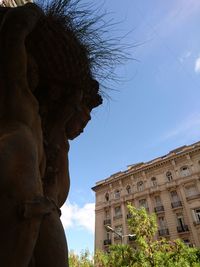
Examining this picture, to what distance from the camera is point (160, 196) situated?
26984mm

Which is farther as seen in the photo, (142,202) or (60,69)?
(142,202)

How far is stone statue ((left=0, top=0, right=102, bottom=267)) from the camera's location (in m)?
0.90

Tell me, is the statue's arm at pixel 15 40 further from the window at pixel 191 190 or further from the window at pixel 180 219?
the window at pixel 191 190

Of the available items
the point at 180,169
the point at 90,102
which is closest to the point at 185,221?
the point at 180,169

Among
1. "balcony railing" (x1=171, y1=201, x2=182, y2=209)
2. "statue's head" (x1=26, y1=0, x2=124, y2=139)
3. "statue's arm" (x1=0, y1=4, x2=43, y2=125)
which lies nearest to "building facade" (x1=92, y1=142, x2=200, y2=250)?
"balcony railing" (x1=171, y1=201, x2=182, y2=209)

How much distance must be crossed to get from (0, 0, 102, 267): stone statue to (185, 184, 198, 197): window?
25.1 metres

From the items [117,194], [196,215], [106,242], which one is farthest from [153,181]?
[106,242]

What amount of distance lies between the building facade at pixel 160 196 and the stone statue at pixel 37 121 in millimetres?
23141

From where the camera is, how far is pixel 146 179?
2872cm

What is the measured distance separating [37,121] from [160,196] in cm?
2716

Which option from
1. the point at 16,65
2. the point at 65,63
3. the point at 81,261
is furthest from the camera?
the point at 81,261

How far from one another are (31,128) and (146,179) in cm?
2838

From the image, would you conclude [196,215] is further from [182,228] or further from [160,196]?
[160,196]

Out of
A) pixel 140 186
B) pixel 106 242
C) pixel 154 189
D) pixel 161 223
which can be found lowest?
pixel 106 242
